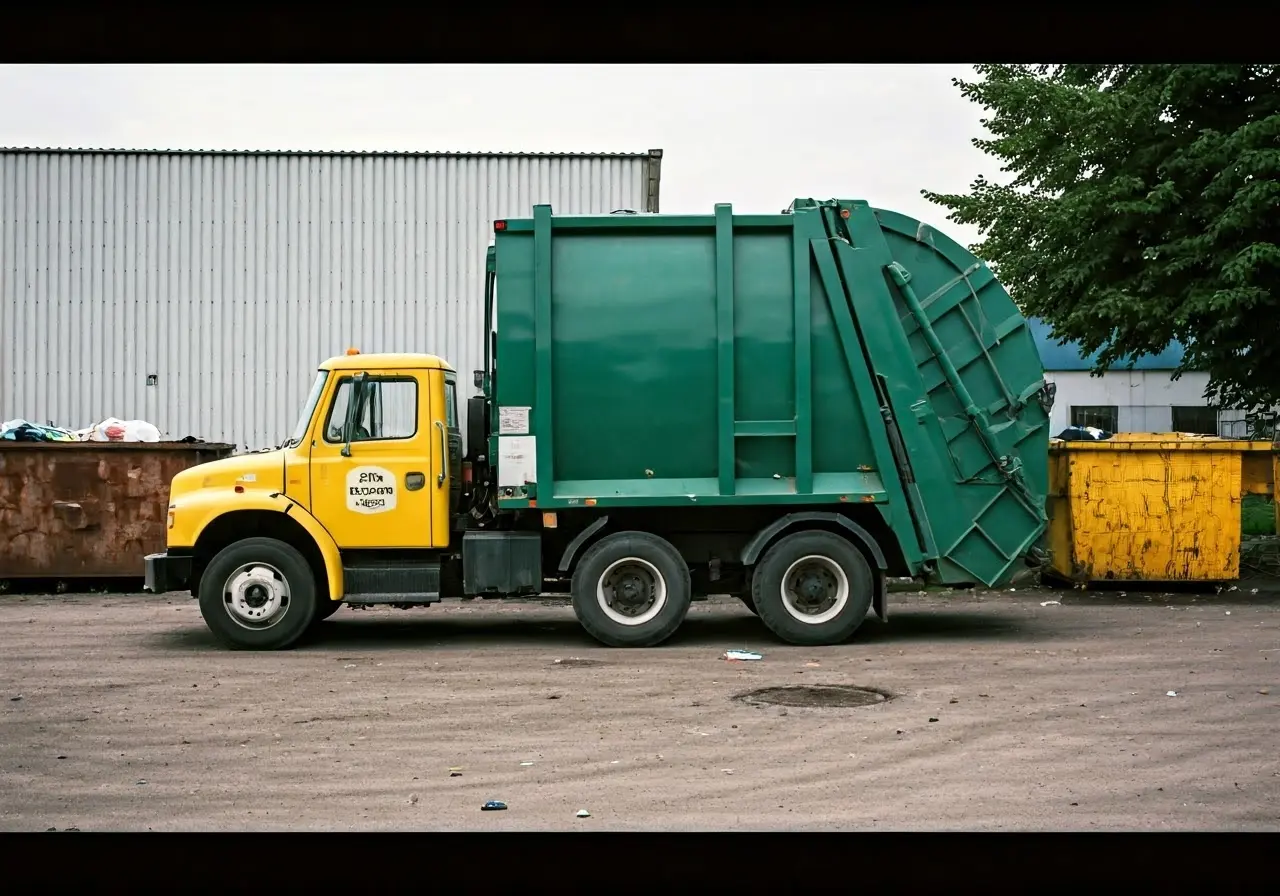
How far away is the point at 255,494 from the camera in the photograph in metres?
10.6

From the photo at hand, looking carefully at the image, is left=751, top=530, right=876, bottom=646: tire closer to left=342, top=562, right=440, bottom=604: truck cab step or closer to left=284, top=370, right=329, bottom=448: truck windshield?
left=342, top=562, right=440, bottom=604: truck cab step

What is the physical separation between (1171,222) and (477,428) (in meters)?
9.91

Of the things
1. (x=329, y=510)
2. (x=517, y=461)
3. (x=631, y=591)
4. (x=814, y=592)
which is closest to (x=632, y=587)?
(x=631, y=591)

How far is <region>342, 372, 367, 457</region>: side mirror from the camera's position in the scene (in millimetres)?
10648

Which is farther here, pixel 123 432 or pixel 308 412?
pixel 123 432

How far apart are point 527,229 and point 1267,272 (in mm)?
9532

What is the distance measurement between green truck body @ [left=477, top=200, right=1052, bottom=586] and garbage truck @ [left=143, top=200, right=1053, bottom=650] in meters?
0.02

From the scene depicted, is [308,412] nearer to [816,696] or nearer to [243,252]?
[816,696]

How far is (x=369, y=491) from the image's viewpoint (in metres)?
10.7

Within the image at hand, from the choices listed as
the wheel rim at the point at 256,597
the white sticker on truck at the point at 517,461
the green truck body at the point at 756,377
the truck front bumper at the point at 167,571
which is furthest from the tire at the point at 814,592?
the truck front bumper at the point at 167,571
